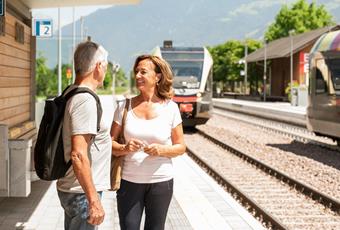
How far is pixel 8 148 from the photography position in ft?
22.9

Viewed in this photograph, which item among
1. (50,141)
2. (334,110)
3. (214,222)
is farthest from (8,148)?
(334,110)

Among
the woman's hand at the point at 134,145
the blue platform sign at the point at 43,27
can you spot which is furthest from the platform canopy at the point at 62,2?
the woman's hand at the point at 134,145

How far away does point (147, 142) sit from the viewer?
Answer: 4.29 meters

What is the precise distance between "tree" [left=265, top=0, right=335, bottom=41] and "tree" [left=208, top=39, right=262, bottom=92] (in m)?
7.85

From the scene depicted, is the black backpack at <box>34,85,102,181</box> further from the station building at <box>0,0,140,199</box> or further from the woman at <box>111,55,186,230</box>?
the station building at <box>0,0,140,199</box>

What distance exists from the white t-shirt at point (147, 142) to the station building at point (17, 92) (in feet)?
9.63

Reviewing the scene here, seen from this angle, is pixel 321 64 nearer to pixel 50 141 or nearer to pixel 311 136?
pixel 311 136

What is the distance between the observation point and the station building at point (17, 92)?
700cm

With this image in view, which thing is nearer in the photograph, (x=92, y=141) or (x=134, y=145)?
(x=92, y=141)

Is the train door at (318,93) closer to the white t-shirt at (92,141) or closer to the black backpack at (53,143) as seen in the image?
the white t-shirt at (92,141)

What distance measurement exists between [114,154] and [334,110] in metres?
12.7

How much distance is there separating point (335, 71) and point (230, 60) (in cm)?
7879

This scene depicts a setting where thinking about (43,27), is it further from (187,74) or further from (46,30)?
(187,74)

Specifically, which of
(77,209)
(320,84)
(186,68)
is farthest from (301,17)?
(77,209)
